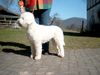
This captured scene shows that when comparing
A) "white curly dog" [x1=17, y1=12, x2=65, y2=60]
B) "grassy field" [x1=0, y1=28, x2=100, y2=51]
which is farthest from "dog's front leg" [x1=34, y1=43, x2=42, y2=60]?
"grassy field" [x1=0, y1=28, x2=100, y2=51]

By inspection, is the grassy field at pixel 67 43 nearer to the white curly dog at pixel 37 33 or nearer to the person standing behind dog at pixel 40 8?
the person standing behind dog at pixel 40 8

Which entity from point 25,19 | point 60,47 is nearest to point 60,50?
point 60,47

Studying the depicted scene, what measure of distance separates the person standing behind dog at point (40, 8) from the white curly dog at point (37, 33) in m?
0.94

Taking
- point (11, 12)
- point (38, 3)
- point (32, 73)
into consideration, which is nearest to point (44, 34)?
point (38, 3)

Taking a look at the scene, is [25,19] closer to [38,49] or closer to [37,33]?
[37,33]

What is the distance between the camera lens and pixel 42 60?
23.1ft

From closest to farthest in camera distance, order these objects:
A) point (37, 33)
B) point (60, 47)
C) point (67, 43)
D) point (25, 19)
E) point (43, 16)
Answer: point (25, 19)
point (37, 33)
point (60, 47)
point (43, 16)
point (67, 43)

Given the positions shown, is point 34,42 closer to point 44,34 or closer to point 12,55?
point 44,34

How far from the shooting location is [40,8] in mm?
7957

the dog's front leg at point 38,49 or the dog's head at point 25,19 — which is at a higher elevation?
the dog's head at point 25,19

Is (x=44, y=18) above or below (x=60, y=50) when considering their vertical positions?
above

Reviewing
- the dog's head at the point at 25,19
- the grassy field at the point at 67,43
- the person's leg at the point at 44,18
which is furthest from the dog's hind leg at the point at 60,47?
the grassy field at the point at 67,43

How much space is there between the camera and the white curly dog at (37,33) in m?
6.70

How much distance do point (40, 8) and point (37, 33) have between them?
128 centimetres
